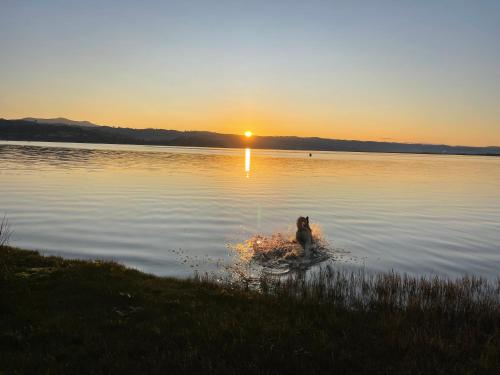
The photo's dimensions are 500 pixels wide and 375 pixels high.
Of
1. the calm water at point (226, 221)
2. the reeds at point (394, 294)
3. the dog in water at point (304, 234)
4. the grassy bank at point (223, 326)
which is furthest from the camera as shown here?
the dog in water at point (304, 234)

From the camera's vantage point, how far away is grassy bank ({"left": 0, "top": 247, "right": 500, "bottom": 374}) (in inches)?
288

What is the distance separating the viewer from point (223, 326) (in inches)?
345

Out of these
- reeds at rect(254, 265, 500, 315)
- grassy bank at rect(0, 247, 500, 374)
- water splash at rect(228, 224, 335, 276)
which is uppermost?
grassy bank at rect(0, 247, 500, 374)

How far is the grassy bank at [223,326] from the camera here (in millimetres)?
7316

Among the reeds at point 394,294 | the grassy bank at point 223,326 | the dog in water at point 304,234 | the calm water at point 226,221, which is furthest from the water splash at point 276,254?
the grassy bank at point 223,326

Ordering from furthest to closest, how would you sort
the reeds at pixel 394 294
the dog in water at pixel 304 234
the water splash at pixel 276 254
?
1. the dog in water at pixel 304 234
2. the water splash at pixel 276 254
3. the reeds at pixel 394 294

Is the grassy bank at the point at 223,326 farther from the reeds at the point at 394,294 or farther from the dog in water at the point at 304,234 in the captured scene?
the dog in water at the point at 304,234

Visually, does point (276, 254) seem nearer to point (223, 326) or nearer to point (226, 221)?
point (226, 221)

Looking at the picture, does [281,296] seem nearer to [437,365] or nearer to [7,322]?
[437,365]

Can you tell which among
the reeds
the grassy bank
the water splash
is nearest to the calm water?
the water splash

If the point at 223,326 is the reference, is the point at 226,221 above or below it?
below

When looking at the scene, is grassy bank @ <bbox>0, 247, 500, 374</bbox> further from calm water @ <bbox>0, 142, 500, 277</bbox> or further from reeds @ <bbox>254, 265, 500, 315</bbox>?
calm water @ <bbox>0, 142, 500, 277</bbox>

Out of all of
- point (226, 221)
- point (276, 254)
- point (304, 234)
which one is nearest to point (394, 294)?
point (276, 254)

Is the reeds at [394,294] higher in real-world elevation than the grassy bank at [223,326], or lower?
lower
